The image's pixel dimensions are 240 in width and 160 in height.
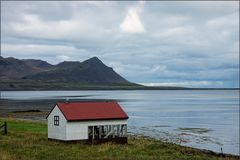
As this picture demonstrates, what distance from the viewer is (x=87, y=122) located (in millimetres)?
44344

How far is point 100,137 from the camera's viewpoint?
44750 mm

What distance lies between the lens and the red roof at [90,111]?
44231 millimetres

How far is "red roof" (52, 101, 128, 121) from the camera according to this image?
44.2 metres

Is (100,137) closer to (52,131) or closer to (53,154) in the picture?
(52,131)

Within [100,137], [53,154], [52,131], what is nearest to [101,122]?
[100,137]

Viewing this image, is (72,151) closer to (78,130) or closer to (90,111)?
(78,130)

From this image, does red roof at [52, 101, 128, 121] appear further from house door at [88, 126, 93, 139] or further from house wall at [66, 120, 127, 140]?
house door at [88, 126, 93, 139]

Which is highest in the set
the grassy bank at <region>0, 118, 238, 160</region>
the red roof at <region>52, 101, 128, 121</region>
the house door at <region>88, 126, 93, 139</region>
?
the red roof at <region>52, 101, 128, 121</region>

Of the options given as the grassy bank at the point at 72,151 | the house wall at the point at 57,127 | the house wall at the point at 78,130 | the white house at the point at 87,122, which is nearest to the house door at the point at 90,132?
the white house at the point at 87,122

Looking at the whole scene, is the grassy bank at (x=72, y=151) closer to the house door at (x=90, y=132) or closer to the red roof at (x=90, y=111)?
the house door at (x=90, y=132)

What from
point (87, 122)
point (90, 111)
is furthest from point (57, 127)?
point (90, 111)

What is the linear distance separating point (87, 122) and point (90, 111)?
1767 millimetres

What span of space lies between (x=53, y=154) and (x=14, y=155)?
3231 mm

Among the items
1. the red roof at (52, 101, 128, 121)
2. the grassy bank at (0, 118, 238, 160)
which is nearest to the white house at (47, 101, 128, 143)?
the red roof at (52, 101, 128, 121)
